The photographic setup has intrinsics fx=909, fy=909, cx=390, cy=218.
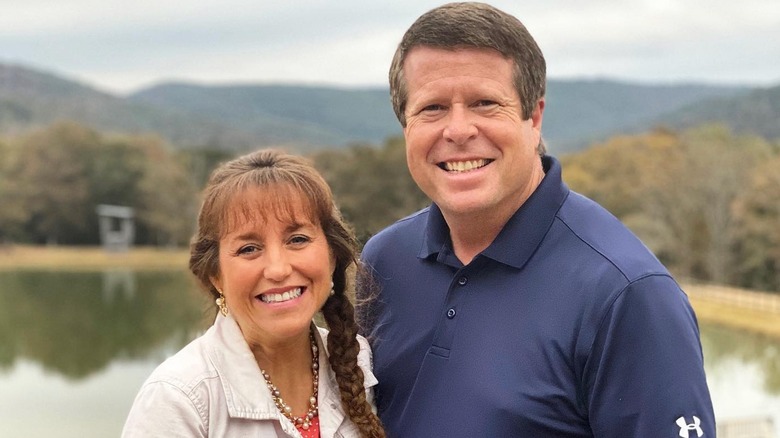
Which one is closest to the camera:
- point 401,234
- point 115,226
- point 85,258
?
point 401,234

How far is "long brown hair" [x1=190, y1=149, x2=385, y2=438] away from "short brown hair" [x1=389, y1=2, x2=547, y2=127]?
17.3 inches

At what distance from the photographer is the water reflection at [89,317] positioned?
20547 millimetres

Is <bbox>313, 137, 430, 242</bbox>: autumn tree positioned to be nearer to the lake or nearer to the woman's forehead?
the lake

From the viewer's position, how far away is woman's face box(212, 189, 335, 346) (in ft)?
7.43

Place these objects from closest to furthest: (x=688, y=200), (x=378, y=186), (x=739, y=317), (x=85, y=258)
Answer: (x=739, y=317) → (x=688, y=200) → (x=378, y=186) → (x=85, y=258)

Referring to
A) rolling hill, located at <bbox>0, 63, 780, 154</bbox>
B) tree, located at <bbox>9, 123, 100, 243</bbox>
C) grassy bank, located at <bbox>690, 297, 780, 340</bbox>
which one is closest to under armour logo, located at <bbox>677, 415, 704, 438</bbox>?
grassy bank, located at <bbox>690, 297, 780, 340</bbox>

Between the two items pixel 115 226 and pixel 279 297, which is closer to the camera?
pixel 279 297

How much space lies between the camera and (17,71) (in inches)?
5472

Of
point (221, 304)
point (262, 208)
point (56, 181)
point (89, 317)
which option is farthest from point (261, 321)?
point (56, 181)

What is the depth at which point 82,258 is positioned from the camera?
39219 mm

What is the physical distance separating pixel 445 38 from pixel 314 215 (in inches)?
22.0

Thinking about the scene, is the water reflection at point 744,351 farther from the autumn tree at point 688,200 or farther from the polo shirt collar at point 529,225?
the polo shirt collar at point 529,225

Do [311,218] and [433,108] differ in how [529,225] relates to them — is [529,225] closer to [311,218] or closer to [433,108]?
[433,108]

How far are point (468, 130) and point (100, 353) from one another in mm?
19646
